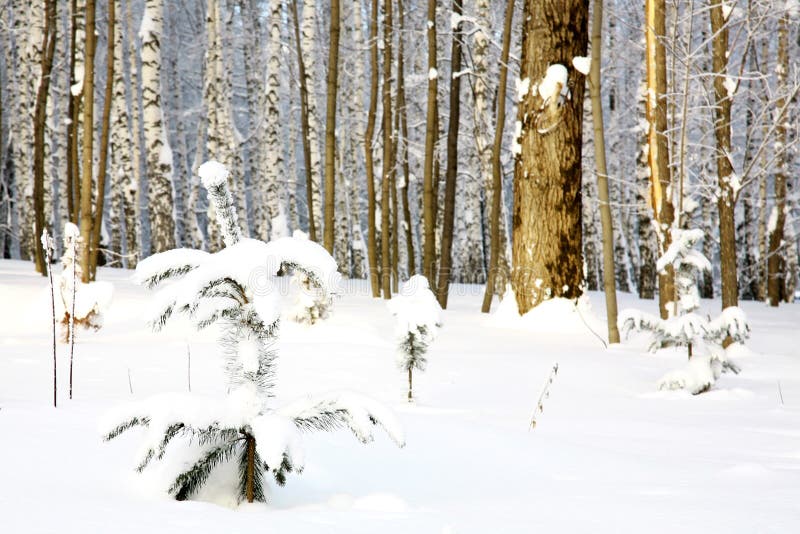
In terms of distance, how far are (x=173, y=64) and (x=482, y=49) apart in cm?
1513

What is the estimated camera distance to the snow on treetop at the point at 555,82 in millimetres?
8414

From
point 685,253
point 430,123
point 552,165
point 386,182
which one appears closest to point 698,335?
point 685,253

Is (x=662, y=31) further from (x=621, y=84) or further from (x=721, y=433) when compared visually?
(x=621, y=84)

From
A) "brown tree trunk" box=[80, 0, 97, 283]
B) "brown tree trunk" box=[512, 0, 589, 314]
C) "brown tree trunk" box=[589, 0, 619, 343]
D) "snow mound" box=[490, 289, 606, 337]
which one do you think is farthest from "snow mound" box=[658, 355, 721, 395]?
"brown tree trunk" box=[80, 0, 97, 283]

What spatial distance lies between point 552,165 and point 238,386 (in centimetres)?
669

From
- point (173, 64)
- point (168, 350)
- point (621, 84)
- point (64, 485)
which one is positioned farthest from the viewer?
point (621, 84)

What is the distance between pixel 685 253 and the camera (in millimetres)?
5988

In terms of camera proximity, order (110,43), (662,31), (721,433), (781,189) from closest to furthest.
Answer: (721,433), (662,31), (110,43), (781,189)

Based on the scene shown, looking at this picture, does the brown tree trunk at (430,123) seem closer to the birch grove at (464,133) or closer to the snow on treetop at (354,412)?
the birch grove at (464,133)

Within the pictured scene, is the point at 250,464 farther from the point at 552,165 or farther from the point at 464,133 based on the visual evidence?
the point at 464,133

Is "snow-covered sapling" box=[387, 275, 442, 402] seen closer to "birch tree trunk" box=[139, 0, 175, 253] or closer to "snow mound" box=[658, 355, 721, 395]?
"snow mound" box=[658, 355, 721, 395]

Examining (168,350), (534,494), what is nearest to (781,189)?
(168,350)

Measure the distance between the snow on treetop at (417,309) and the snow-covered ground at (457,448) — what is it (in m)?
0.52

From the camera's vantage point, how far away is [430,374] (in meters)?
5.94
